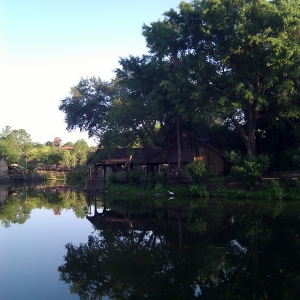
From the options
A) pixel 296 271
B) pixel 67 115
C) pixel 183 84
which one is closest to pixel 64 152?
pixel 67 115

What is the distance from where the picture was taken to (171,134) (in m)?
43.4

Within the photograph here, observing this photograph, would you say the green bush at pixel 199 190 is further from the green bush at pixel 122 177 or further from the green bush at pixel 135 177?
the green bush at pixel 122 177

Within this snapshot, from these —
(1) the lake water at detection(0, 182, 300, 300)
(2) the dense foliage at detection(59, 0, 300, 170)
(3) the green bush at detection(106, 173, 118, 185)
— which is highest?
(2) the dense foliage at detection(59, 0, 300, 170)

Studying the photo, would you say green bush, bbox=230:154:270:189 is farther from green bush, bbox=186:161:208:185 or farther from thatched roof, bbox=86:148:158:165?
thatched roof, bbox=86:148:158:165

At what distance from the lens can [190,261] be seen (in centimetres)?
1209

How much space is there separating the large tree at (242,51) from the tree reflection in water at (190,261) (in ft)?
45.1

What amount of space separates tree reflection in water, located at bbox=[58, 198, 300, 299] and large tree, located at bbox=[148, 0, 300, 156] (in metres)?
13.8

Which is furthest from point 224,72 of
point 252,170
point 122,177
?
point 122,177

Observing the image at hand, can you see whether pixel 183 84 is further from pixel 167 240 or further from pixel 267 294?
pixel 267 294

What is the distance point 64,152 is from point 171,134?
2123 inches

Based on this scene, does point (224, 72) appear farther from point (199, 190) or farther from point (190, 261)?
point (190, 261)

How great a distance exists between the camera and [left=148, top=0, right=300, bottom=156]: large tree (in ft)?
92.1

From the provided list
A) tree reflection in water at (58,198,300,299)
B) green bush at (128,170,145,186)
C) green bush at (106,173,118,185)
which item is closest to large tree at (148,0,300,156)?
green bush at (128,170,145,186)

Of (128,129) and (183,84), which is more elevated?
(183,84)
